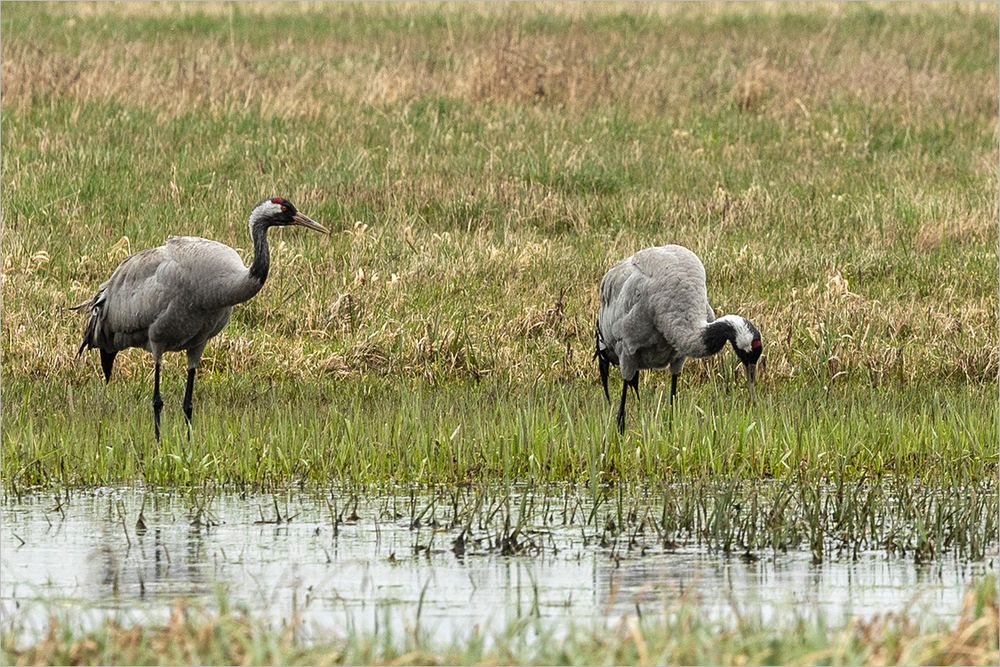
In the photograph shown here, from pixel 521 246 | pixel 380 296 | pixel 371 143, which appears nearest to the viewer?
pixel 380 296

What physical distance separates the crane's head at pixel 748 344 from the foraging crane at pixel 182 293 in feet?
6.98

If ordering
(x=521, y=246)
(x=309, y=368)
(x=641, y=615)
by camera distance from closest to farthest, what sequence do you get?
(x=641, y=615) < (x=309, y=368) < (x=521, y=246)

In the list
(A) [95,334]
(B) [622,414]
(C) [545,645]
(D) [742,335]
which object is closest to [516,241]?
(A) [95,334]

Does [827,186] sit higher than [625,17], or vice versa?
[625,17]

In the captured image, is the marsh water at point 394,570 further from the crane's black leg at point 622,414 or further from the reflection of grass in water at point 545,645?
the crane's black leg at point 622,414

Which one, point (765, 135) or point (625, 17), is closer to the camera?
point (765, 135)

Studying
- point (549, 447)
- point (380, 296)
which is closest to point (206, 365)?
point (380, 296)

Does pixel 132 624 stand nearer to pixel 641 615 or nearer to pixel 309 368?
pixel 641 615

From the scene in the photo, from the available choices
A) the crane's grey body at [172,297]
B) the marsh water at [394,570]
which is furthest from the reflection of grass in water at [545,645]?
the crane's grey body at [172,297]

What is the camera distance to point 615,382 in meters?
10.6

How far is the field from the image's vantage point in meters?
7.56

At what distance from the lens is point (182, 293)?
30.4 ft

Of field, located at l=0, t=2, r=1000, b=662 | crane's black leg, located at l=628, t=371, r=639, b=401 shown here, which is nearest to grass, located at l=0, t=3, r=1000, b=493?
field, located at l=0, t=2, r=1000, b=662

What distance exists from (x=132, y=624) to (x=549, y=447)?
10.3 ft
